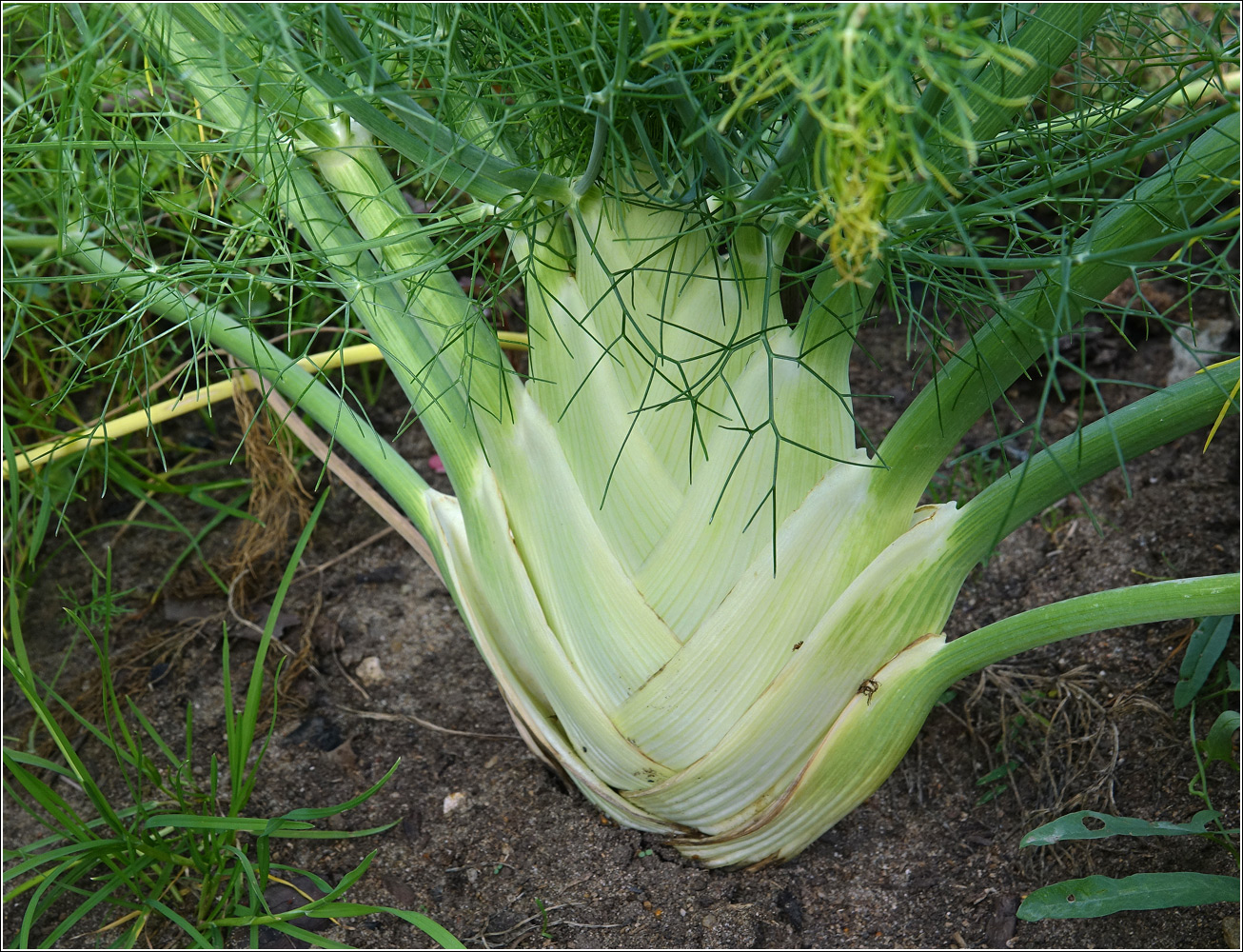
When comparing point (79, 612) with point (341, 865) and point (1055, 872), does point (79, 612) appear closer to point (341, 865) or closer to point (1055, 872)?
point (341, 865)

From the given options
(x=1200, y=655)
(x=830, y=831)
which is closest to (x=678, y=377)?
(x=830, y=831)

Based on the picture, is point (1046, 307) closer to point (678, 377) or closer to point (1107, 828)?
point (678, 377)

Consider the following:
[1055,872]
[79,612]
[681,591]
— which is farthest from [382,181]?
[1055,872]

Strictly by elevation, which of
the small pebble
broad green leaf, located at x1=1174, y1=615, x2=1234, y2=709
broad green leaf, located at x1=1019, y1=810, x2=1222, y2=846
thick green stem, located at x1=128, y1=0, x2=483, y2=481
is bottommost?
broad green leaf, located at x1=1174, y1=615, x2=1234, y2=709

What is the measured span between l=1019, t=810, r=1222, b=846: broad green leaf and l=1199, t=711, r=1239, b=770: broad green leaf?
2.7 inches

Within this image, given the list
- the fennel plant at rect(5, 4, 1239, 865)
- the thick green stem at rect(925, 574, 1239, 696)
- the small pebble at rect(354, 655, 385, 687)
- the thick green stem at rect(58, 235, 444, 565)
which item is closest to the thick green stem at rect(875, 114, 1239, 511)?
the fennel plant at rect(5, 4, 1239, 865)

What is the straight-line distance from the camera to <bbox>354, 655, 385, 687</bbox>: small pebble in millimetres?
1146

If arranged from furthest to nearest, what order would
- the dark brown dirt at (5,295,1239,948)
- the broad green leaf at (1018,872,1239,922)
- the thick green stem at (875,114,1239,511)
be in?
the dark brown dirt at (5,295,1239,948), the broad green leaf at (1018,872,1239,922), the thick green stem at (875,114,1239,511)

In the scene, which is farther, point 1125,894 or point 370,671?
point 370,671

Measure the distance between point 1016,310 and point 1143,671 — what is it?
510mm

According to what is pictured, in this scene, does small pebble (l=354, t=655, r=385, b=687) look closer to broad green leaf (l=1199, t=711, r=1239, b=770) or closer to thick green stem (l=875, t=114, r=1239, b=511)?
thick green stem (l=875, t=114, r=1239, b=511)

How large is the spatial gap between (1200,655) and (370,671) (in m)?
0.88

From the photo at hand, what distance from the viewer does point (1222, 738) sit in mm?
850

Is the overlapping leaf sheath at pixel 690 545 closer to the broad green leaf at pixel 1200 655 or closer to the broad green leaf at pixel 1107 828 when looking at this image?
the broad green leaf at pixel 1107 828
